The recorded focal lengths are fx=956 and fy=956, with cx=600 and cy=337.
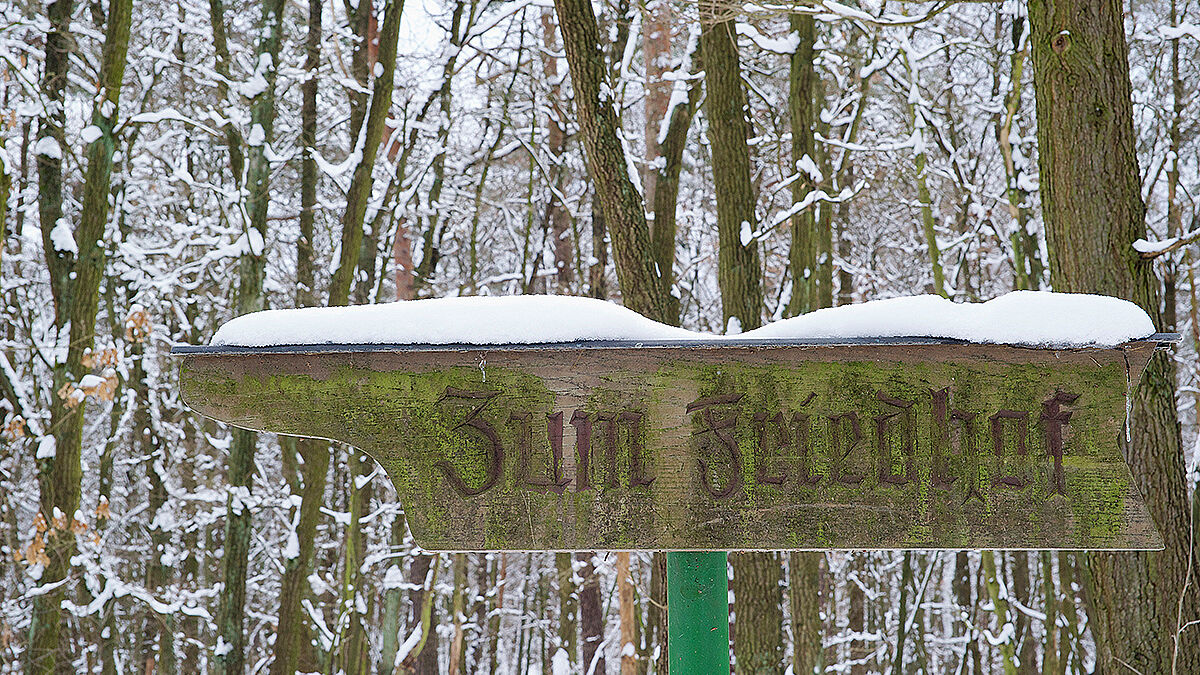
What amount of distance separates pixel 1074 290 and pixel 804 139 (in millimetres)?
3915

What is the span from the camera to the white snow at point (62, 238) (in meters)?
6.36

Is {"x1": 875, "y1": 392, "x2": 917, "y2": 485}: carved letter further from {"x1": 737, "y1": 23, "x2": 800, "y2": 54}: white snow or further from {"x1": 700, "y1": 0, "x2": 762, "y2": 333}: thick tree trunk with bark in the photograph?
{"x1": 737, "y1": 23, "x2": 800, "y2": 54}: white snow

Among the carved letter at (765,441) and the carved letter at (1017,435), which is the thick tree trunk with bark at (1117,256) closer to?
the carved letter at (1017,435)

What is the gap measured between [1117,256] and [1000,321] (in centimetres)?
186

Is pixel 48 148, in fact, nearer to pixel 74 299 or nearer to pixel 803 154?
pixel 74 299

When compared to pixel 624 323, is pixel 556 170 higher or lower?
higher

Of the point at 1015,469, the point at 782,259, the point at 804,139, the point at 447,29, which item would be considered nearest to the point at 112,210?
the point at 447,29

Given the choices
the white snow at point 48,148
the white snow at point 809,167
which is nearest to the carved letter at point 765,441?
the white snow at point 809,167

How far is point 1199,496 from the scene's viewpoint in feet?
20.1

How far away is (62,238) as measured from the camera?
6379 millimetres

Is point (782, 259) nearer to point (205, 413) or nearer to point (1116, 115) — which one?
point (1116, 115)

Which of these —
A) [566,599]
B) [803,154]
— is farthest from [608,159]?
[566,599]

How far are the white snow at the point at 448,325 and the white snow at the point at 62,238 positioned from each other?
5441 mm

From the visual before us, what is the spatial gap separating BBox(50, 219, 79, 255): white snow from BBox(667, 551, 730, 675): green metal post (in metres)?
5.83
